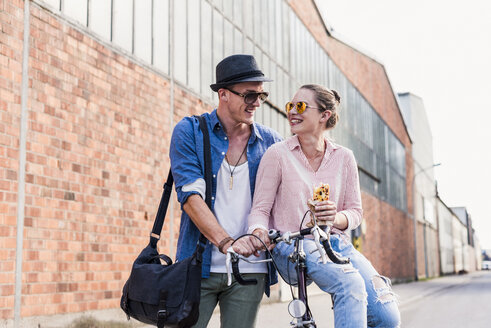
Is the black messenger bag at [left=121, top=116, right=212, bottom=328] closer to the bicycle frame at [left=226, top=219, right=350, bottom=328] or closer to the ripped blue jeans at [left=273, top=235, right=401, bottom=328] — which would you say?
the bicycle frame at [left=226, top=219, right=350, bottom=328]

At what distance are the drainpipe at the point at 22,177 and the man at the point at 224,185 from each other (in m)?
4.50

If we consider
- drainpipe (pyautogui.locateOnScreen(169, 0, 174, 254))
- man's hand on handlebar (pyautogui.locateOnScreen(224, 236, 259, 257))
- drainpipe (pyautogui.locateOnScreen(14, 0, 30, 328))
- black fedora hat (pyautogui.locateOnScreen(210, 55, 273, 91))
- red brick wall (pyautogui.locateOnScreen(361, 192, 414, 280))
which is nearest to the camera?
man's hand on handlebar (pyautogui.locateOnScreen(224, 236, 259, 257))

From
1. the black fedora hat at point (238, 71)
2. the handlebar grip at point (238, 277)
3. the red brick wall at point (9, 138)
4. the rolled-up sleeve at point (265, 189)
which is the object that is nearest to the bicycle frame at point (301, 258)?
the handlebar grip at point (238, 277)

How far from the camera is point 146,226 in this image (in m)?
9.91

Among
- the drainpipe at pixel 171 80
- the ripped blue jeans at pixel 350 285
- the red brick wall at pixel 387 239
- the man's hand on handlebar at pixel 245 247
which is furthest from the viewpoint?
the red brick wall at pixel 387 239

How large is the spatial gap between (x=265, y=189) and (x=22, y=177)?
487 centimetres

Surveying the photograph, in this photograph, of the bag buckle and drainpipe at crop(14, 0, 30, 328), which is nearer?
the bag buckle

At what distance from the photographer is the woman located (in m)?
2.72

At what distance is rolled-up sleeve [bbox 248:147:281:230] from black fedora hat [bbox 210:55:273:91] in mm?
384

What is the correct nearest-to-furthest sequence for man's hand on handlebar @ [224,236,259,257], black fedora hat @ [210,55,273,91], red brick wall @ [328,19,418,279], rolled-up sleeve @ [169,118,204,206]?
man's hand on handlebar @ [224,236,259,257], rolled-up sleeve @ [169,118,204,206], black fedora hat @ [210,55,273,91], red brick wall @ [328,19,418,279]

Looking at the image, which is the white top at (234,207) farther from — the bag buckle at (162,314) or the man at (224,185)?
the bag buckle at (162,314)

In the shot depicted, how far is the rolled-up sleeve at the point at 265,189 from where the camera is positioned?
9.80 ft

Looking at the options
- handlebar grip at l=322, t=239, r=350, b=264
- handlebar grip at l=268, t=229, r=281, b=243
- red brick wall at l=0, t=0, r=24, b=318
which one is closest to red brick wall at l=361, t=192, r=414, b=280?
red brick wall at l=0, t=0, r=24, b=318

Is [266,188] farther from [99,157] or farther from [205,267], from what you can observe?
[99,157]
